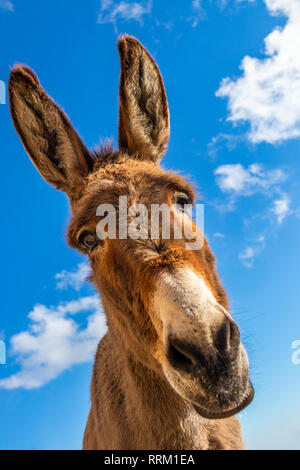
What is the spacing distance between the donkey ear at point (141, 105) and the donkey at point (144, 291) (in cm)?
1

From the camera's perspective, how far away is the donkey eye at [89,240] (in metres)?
3.32

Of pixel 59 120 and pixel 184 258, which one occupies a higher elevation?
pixel 59 120

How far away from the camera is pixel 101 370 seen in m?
4.07

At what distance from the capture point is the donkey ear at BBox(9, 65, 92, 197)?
392cm

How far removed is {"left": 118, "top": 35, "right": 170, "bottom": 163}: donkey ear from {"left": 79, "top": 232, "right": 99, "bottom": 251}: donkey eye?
4.24ft

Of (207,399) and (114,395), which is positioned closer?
(207,399)

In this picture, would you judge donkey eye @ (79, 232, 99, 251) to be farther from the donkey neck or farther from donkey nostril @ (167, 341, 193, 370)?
donkey nostril @ (167, 341, 193, 370)

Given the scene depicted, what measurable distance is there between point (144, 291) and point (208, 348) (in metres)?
0.71

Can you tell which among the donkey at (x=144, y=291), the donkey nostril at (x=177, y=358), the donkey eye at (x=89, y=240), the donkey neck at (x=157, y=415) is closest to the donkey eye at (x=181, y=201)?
the donkey at (x=144, y=291)

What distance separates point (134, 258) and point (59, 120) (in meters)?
2.26

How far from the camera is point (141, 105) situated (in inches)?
167

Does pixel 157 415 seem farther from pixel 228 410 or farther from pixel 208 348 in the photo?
pixel 208 348

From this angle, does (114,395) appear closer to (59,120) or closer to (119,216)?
(119,216)
